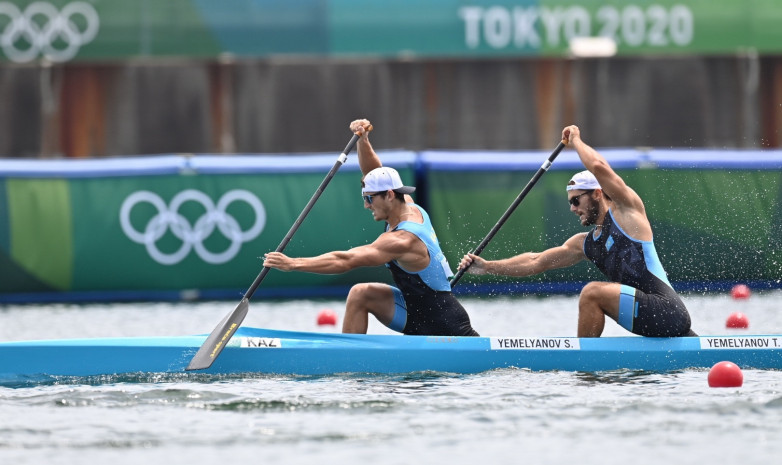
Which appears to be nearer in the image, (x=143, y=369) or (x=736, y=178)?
(x=143, y=369)

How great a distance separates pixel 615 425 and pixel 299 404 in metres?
1.95

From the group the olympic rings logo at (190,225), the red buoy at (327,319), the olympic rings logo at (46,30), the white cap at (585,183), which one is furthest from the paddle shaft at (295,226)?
the olympic rings logo at (46,30)

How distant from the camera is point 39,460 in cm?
729

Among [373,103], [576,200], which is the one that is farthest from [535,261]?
[373,103]

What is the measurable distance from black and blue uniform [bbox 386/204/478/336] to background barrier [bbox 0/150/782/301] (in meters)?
4.74

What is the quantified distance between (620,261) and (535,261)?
78 cm

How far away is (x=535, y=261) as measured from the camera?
10523 millimetres

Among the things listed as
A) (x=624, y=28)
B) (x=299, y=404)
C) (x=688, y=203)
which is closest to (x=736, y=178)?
(x=688, y=203)

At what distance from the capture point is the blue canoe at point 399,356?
32.2ft

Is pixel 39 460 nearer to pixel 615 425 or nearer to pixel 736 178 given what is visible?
pixel 615 425

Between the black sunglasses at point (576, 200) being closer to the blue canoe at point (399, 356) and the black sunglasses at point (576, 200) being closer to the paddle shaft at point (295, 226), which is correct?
the blue canoe at point (399, 356)

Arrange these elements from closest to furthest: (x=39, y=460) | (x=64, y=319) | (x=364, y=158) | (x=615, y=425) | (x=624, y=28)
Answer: (x=39, y=460)
(x=615, y=425)
(x=364, y=158)
(x=64, y=319)
(x=624, y=28)

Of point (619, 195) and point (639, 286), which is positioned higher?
point (619, 195)

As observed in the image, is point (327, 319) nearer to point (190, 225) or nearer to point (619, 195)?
point (190, 225)
